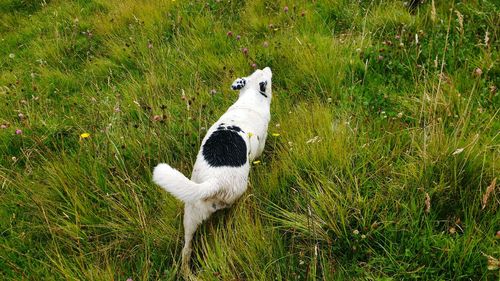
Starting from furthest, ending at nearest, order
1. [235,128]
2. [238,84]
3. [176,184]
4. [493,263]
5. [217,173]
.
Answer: [238,84] < [235,128] < [217,173] < [176,184] < [493,263]

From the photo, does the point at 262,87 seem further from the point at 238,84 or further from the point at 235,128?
the point at 235,128

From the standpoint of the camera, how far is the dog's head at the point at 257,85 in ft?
11.1

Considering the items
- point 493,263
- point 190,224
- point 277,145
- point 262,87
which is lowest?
point 277,145

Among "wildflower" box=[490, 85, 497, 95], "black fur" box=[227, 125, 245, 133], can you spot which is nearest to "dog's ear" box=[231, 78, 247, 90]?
"black fur" box=[227, 125, 245, 133]

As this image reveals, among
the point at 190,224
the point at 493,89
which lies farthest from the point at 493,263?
the point at 493,89

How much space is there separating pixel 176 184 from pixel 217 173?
1.31 ft

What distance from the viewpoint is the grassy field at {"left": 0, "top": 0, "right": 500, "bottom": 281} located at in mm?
2100

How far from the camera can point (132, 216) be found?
8.29 ft

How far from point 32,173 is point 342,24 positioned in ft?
12.2

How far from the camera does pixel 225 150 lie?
8.13 feet

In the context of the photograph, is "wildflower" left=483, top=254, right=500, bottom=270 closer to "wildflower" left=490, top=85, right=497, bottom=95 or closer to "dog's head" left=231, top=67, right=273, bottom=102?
"wildflower" left=490, top=85, right=497, bottom=95

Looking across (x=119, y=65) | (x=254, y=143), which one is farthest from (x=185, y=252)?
(x=119, y=65)


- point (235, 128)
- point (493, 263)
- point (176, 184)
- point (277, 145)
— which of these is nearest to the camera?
point (493, 263)

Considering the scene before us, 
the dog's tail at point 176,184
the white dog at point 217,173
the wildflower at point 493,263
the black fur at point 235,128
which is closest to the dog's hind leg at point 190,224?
the white dog at point 217,173
